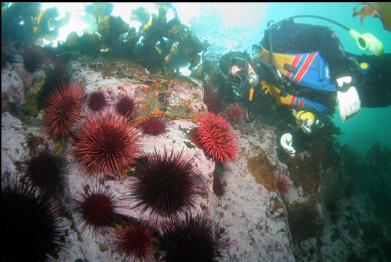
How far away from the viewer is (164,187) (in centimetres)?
375

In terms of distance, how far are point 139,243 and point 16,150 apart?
7.34 feet

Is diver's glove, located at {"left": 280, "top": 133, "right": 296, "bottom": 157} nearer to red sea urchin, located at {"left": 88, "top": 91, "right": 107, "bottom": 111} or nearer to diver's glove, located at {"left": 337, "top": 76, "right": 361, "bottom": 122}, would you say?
diver's glove, located at {"left": 337, "top": 76, "right": 361, "bottom": 122}

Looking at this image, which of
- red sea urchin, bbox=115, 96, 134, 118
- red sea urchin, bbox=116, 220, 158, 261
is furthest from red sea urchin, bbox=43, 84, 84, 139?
red sea urchin, bbox=116, 220, 158, 261

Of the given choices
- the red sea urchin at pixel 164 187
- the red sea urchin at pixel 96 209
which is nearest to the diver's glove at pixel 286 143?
the red sea urchin at pixel 164 187

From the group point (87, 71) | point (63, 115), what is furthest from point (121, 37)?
point (63, 115)

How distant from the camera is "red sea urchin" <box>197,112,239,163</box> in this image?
485cm

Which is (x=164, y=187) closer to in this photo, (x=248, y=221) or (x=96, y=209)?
(x=96, y=209)

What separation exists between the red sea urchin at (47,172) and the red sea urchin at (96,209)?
376mm

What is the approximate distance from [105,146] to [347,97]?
5.83 m

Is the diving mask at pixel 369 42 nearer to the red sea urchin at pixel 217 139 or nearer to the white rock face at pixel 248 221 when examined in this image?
the white rock face at pixel 248 221

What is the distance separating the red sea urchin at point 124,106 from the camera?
4.91m

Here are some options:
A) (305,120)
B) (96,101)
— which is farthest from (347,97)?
(96,101)

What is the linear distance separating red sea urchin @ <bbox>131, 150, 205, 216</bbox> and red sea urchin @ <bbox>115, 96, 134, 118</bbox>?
133 centimetres

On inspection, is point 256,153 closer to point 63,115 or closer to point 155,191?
point 155,191
